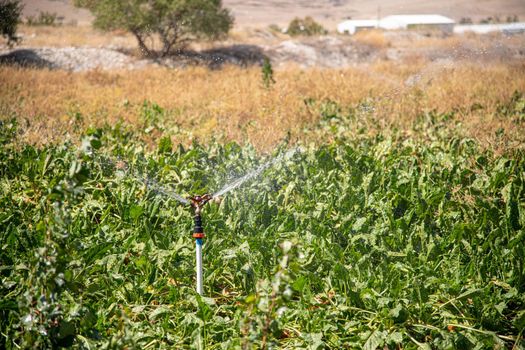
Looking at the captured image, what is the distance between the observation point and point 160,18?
1955 cm

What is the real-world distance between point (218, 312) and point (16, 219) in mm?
1952

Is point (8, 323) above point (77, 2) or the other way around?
the other way around

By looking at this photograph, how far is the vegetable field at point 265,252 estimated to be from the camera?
95.8 inches

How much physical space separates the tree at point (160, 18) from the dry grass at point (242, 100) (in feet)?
21.4

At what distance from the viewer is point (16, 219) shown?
12.6 ft

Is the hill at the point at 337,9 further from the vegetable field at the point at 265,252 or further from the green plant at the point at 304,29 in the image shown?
the vegetable field at the point at 265,252

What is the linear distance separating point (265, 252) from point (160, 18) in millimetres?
18163

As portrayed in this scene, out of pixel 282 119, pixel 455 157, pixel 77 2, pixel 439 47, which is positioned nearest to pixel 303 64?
pixel 439 47

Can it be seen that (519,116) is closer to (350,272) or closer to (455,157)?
(455,157)

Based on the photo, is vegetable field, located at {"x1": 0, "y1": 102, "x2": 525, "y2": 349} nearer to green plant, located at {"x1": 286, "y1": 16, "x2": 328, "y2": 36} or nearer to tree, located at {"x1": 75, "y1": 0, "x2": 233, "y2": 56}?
tree, located at {"x1": 75, "y1": 0, "x2": 233, "y2": 56}

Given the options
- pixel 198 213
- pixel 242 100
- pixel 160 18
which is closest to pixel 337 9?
pixel 160 18

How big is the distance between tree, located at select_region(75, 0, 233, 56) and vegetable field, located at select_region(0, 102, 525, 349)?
15045 mm

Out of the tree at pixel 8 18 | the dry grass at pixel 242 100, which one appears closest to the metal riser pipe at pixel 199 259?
the dry grass at pixel 242 100

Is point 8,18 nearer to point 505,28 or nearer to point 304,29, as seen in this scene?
point 505,28
